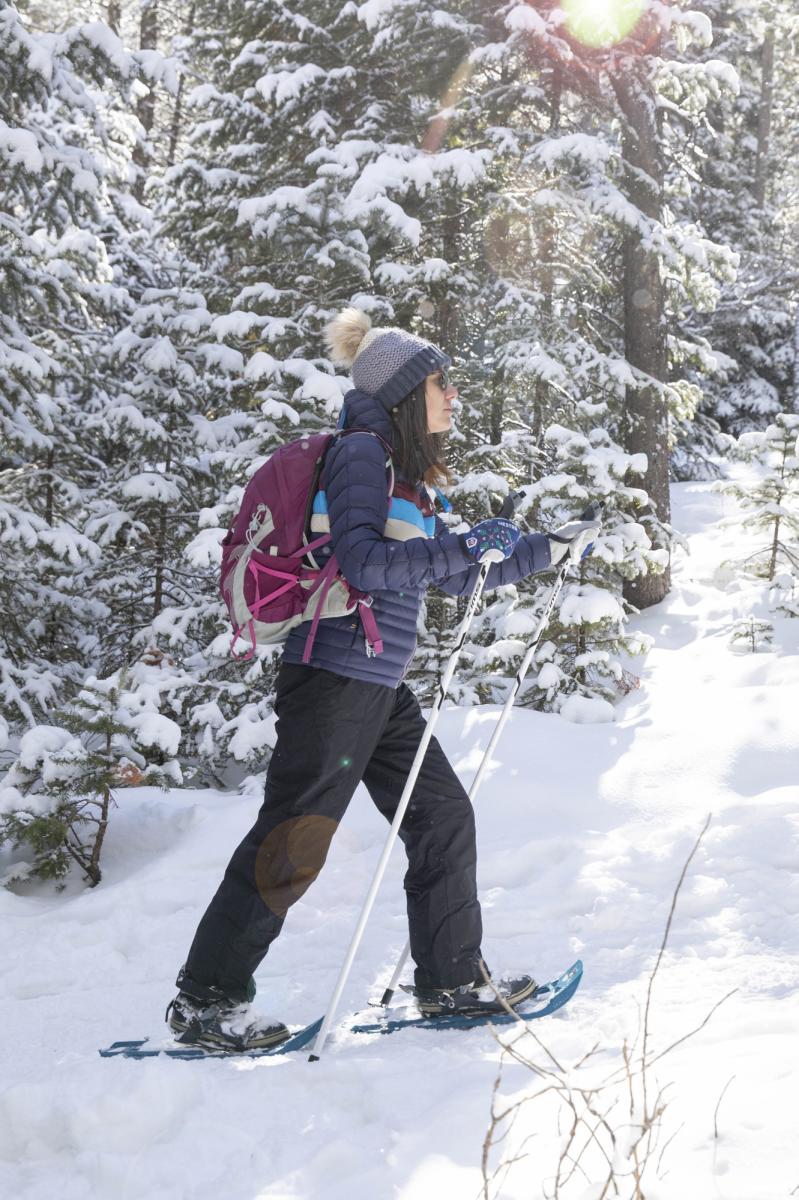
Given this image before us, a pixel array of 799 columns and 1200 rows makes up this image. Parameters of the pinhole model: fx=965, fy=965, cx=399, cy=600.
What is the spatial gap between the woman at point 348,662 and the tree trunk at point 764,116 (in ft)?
66.7

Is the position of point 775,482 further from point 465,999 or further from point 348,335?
point 465,999

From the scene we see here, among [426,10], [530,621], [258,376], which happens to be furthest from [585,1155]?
[426,10]

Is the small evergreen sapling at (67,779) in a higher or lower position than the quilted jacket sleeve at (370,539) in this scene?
lower

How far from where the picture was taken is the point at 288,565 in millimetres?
2871

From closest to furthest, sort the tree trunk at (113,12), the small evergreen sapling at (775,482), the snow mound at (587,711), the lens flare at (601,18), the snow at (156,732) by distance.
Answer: the snow at (156,732) → the snow mound at (587,711) → the lens flare at (601,18) → the small evergreen sapling at (775,482) → the tree trunk at (113,12)

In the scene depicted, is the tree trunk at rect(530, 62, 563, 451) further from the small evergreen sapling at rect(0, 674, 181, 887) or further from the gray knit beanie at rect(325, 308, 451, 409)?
the gray knit beanie at rect(325, 308, 451, 409)

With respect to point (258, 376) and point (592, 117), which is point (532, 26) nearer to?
point (592, 117)

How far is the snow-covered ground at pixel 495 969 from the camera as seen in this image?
2.23 metres

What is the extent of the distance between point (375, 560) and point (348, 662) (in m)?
0.40

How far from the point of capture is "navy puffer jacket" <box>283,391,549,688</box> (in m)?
2.72

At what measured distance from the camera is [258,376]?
7676 mm

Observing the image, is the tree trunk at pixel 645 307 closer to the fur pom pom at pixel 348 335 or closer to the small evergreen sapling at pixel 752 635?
the small evergreen sapling at pixel 752 635

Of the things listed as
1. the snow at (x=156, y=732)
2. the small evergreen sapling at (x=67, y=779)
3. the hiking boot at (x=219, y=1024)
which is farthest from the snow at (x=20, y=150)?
the hiking boot at (x=219, y=1024)

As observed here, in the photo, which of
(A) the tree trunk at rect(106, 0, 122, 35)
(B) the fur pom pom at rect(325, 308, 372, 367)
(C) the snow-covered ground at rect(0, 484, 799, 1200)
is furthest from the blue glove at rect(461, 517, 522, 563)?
(A) the tree trunk at rect(106, 0, 122, 35)
